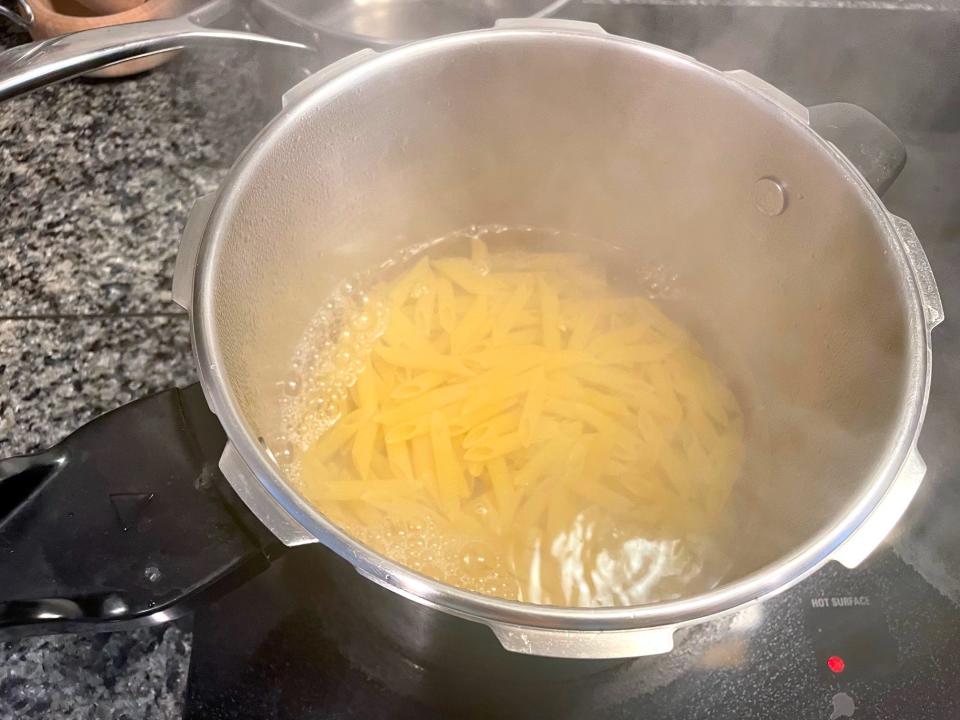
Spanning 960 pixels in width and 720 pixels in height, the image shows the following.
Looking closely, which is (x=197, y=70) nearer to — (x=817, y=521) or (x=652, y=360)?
(x=652, y=360)

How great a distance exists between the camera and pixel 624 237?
1.08 meters

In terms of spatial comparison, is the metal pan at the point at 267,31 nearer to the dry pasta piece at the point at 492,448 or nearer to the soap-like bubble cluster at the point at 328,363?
the soap-like bubble cluster at the point at 328,363

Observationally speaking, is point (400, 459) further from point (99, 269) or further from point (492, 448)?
point (99, 269)

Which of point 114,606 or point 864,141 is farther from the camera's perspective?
point 864,141

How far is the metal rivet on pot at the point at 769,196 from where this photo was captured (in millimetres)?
848

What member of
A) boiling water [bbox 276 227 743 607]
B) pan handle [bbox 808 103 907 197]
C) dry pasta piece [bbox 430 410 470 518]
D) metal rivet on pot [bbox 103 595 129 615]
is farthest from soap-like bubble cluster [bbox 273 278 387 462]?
pan handle [bbox 808 103 907 197]

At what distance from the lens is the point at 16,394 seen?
0.80m

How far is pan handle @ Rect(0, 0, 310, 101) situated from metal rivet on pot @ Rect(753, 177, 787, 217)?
2.05ft

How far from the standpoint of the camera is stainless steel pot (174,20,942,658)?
0.55 meters

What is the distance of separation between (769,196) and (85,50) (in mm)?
736

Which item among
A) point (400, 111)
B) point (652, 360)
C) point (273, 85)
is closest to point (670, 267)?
point (652, 360)

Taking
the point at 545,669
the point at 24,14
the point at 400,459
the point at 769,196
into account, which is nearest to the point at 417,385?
the point at 400,459

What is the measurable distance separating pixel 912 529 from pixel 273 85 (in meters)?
1.03

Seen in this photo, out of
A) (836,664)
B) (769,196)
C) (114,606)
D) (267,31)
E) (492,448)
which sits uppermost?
(267,31)
